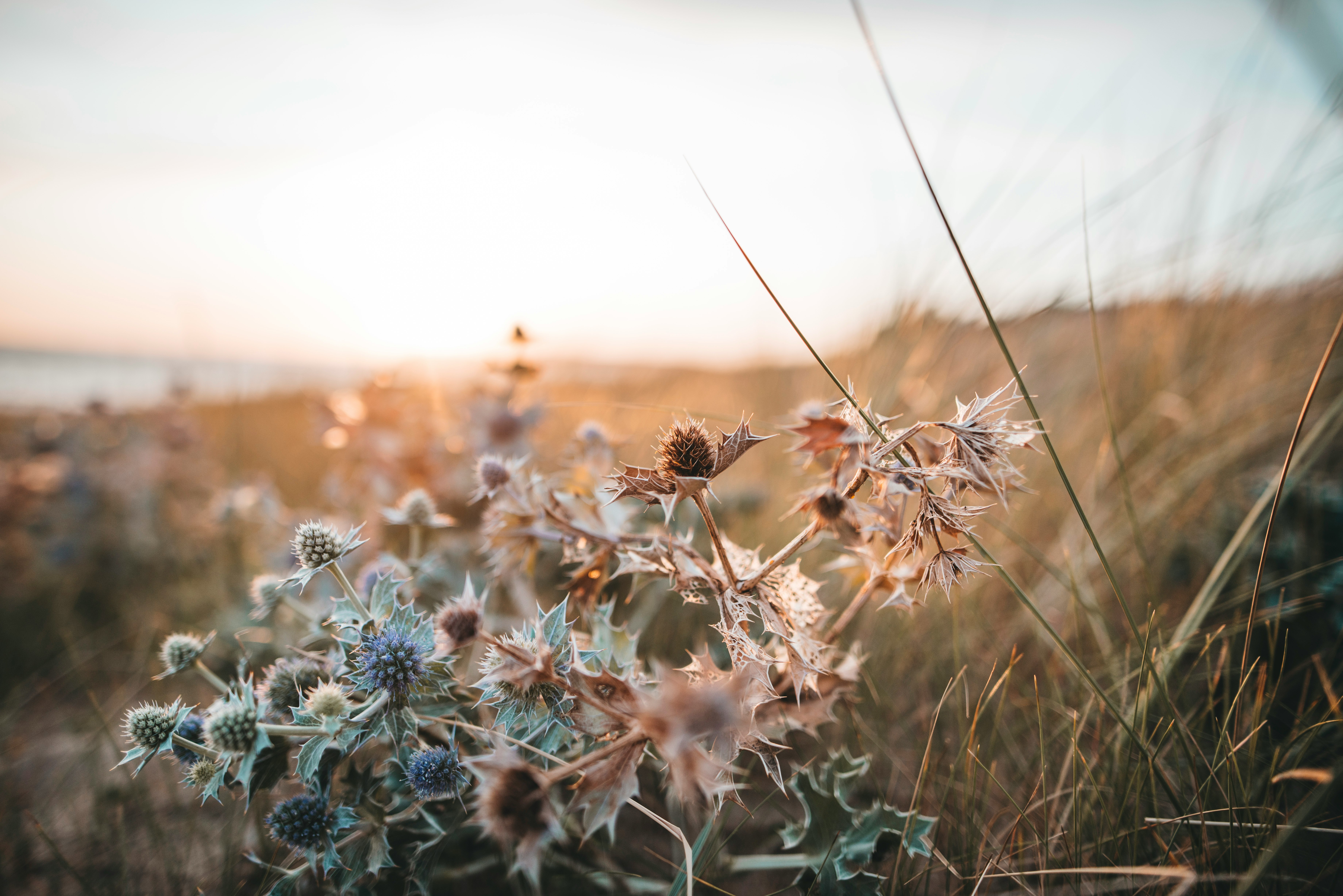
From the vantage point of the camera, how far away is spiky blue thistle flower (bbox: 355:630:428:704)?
766 millimetres

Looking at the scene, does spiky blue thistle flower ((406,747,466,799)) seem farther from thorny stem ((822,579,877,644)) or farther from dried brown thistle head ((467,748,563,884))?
thorny stem ((822,579,877,644))

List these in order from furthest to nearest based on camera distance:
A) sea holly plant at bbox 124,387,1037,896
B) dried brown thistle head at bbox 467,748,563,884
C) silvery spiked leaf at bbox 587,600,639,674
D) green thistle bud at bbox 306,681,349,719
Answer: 1. silvery spiked leaf at bbox 587,600,639,674
2. green thistle bud at bbox 306,681,349,719
3. sea holly plant at bbox 124,387,1037,896
4. dried brown thistle head at bbox 467,748,563,884

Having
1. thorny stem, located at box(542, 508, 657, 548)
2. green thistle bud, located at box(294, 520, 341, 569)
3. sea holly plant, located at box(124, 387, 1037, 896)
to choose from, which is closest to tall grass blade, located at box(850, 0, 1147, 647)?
sea holly plant, located at box(124, 387, 1037, 896)

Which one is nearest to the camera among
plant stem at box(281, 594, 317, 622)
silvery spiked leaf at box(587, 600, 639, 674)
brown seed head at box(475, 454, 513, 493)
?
silvery spiked leaf at box(587, 600, 639, 674)

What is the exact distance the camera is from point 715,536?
2.61 ft

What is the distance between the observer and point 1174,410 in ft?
6.99

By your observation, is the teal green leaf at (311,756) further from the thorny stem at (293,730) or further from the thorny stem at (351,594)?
the thorny stem at (351,594)

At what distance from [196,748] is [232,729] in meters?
0.06

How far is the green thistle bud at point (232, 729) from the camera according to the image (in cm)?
71

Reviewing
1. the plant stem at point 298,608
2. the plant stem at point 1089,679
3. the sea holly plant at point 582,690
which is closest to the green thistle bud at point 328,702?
the sea holly plant at point 582,690

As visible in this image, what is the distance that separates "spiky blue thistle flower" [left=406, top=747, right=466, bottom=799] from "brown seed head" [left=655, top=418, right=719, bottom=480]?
471 millimetres

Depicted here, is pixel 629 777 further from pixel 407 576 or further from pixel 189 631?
pixel 189 631

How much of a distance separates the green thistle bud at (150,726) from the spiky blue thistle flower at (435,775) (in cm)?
32

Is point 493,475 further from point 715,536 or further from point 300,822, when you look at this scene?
point 300,822
